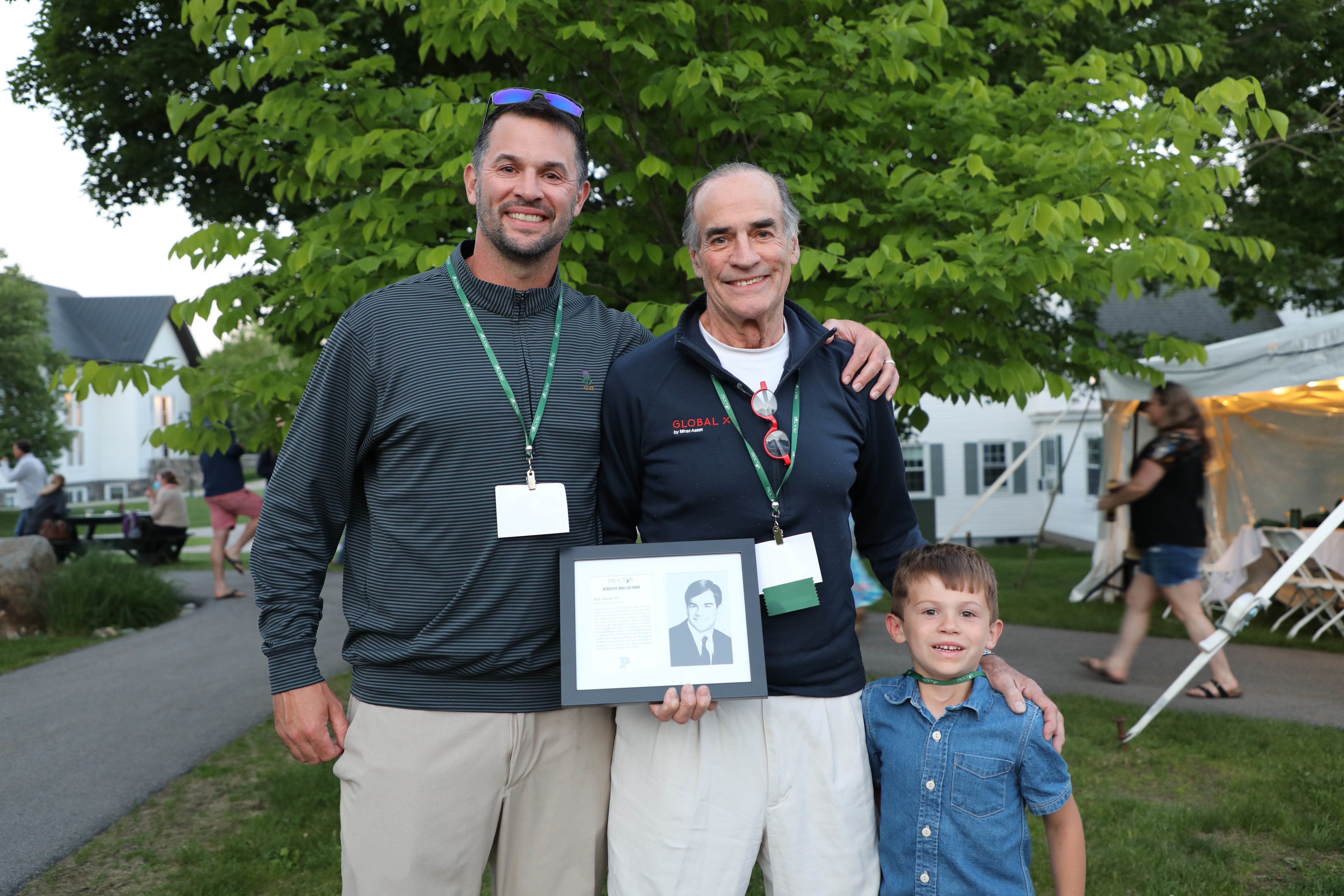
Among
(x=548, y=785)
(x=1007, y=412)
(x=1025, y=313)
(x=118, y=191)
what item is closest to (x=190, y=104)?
(x=548, y=785)

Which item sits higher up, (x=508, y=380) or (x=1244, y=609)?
(x=508, y=380)

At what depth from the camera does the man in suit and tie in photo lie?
2016 mm

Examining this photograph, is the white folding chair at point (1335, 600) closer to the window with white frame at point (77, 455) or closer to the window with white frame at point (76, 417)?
the window with white frame at point (76, 417)

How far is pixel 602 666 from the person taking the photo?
2.02 meters

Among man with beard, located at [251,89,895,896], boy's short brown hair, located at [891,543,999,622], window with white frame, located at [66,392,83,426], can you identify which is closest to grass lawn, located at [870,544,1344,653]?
boy's short brown hair, located at [891,543,999,622]

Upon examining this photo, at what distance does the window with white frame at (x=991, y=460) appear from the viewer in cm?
2544

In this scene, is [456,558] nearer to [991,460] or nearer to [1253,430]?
[1253,430]

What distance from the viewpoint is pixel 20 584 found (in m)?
9.64

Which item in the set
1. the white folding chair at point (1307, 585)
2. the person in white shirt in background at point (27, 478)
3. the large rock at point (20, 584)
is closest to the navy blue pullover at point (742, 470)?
the white folding chair at point (1307, 585)

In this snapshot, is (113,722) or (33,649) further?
(33,649)

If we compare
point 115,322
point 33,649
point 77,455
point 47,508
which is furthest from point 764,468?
point 115,322

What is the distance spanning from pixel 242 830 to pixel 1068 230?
15.0ft

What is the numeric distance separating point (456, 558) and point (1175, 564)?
664 centimetres

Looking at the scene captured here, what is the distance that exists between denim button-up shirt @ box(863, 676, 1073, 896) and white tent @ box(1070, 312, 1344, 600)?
709 centimetres
